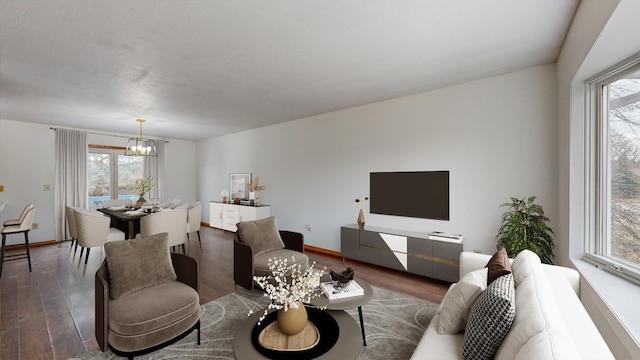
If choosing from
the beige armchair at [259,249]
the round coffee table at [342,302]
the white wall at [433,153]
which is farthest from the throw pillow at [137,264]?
the white wall at [433,153]

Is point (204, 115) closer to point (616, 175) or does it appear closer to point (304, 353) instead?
point (304, 353)

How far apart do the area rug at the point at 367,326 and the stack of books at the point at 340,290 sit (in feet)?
1.35

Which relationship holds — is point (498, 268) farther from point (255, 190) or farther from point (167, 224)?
point (255, 190)

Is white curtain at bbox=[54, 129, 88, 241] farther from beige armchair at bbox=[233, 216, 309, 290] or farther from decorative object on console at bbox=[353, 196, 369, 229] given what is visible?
decorative object on console at bbox=[353, 196, 369, 229]

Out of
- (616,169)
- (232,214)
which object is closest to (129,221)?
(232,214)

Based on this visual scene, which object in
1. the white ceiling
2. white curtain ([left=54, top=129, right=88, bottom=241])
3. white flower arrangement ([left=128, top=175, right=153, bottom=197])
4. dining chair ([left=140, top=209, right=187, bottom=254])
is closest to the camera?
the white ceiling

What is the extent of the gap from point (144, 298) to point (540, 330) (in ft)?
7.82

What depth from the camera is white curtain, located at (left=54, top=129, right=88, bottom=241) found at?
5.55 meters

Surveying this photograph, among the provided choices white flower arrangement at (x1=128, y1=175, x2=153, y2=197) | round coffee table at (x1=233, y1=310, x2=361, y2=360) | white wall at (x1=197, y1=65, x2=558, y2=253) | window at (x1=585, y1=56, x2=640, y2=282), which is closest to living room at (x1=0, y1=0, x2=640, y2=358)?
white wall at (x1=197, y1=65, x2=558, y2=253)

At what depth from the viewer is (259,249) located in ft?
10.5

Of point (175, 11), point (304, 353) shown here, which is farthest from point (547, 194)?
point (175, 11)

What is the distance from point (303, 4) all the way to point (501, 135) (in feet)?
8.97

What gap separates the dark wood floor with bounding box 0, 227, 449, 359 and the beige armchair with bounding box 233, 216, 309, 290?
45cm

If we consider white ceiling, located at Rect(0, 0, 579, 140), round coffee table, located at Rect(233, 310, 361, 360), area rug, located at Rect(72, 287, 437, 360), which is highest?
white ceiling, located at Rect(0, 0, 579, 140)
